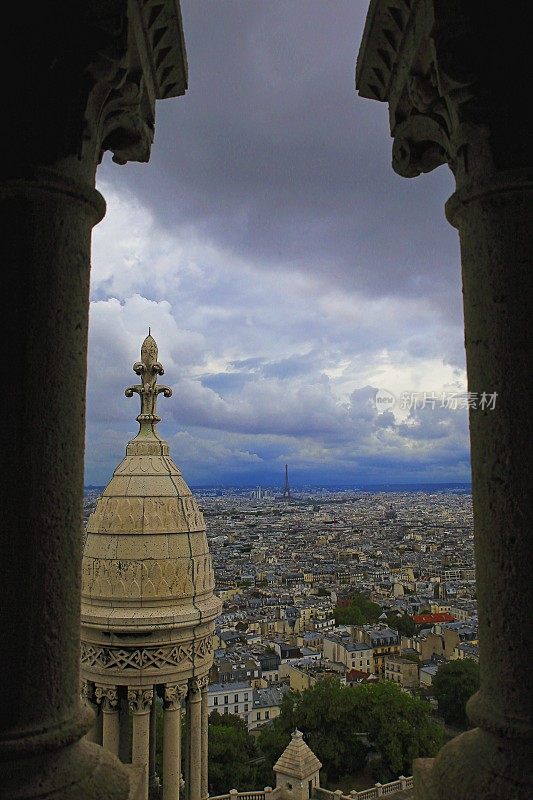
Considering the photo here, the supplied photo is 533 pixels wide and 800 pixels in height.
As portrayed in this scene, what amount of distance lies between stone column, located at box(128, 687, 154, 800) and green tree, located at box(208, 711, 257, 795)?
1909 centimetres

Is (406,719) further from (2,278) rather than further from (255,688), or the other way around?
(2,278)

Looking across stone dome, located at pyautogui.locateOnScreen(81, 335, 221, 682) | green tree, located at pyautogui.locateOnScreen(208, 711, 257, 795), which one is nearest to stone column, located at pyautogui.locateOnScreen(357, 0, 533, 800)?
stone dome, located at pyautogui.locateOnScreen(81, 335, 221, 682)

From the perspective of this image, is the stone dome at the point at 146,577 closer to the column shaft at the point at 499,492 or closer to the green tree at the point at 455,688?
the column shaft at the point at 499,492

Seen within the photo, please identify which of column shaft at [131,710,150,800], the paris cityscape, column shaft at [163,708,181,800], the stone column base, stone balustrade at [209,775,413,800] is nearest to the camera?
the stone column base

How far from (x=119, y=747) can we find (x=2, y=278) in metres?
3.57

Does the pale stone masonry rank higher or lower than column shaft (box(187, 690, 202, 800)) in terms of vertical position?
higher

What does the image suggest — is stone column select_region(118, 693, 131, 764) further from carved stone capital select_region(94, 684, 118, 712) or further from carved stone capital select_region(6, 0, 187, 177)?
carved stone capital select_region(6, 0, 187, 177)

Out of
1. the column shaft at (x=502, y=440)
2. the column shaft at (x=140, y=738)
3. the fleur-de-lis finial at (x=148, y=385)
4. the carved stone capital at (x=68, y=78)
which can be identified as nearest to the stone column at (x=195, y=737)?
the column shaft at (x=140, y=738)

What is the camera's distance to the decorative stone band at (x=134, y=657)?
Result: 4363 mm

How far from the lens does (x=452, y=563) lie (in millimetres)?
74438

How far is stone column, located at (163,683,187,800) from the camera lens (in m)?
4.35

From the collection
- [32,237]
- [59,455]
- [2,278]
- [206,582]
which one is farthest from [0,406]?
[206,582]

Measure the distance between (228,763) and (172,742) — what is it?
67.7 ft

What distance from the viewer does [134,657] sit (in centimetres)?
436
